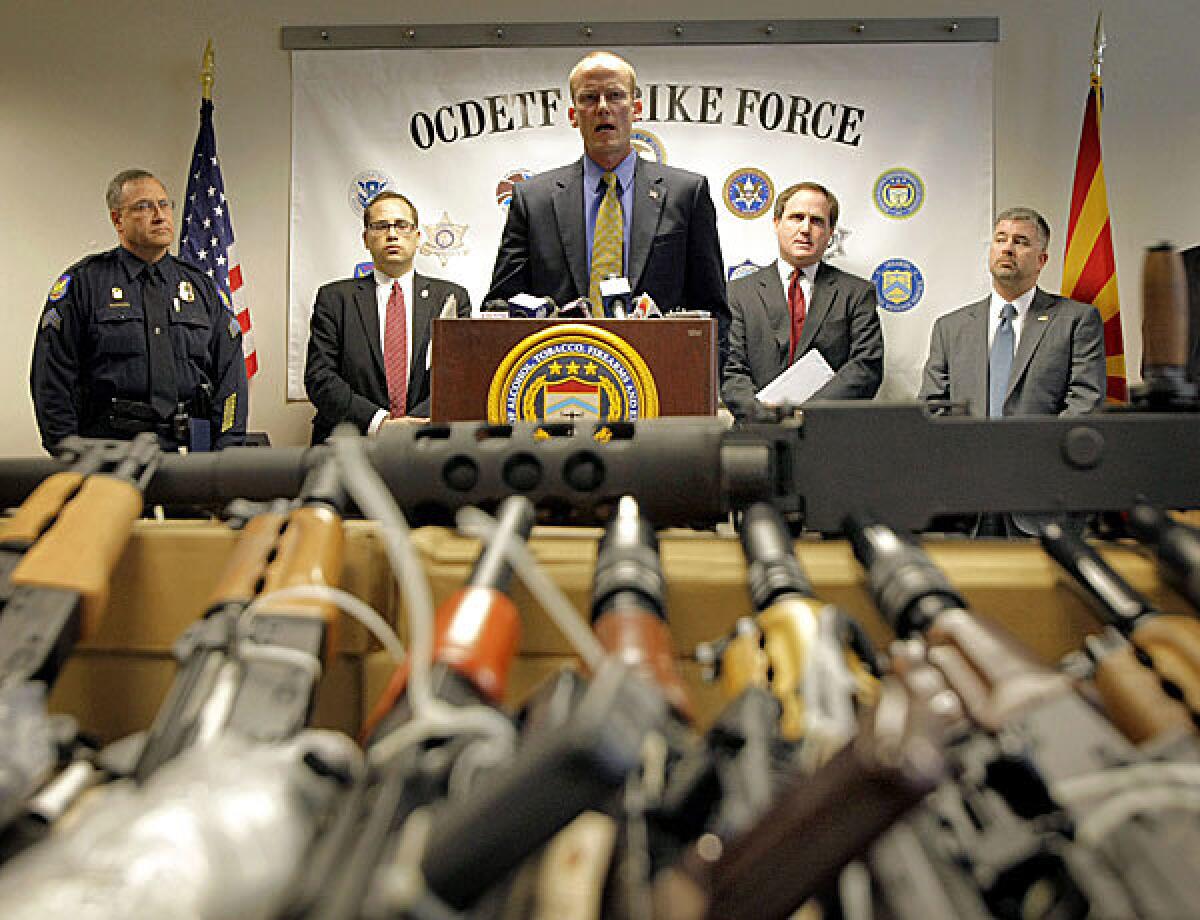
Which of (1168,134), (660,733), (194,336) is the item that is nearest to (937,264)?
(1168,134)

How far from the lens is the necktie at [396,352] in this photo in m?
3.26

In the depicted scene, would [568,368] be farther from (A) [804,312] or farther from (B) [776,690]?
(A) [804,312]

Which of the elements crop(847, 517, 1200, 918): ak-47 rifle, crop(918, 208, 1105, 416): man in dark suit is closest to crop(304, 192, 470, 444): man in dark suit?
crop(918, 208, 1105, 416): man in dark suit

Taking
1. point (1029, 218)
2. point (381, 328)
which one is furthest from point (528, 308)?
point (1029, 218)

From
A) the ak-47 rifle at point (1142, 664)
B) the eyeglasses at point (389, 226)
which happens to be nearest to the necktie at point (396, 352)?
the eyeglasses at point (389, 226)

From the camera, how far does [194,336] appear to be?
3057mm

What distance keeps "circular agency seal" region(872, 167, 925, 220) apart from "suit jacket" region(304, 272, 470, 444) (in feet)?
4.94

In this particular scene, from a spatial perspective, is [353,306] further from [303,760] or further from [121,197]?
[303,760]

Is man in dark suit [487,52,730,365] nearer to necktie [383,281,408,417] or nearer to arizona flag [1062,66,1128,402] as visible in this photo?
necktie [383,281,408,417]

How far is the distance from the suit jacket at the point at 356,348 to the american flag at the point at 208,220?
1.24 feet

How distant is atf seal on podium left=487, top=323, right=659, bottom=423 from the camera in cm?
126

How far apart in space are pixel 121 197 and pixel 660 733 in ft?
9.98

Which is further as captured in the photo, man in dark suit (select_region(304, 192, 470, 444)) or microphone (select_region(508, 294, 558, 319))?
man in dark suit (select_region(304, 192, 470, 444))

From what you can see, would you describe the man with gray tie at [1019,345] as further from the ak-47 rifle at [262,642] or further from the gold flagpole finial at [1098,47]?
the ak-47 rifle at [262,642]
